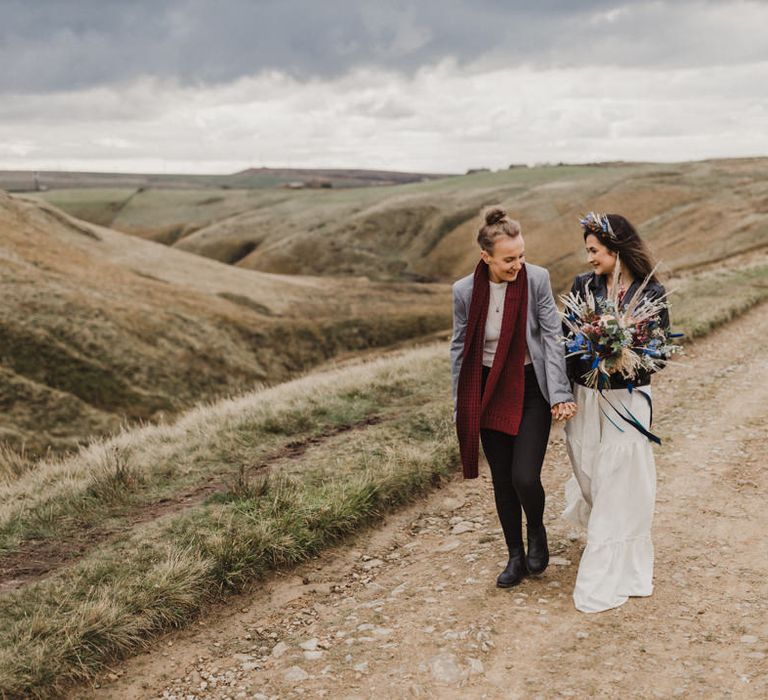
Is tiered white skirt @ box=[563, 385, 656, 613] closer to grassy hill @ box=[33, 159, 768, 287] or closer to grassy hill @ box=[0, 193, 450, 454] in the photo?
grassy hill @ box=[0, 193, 450, 454]

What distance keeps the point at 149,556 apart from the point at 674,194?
50810mm

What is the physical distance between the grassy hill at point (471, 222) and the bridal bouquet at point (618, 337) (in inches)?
1193

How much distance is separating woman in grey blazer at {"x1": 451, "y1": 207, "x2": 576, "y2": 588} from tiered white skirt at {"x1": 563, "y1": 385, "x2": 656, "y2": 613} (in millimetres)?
386

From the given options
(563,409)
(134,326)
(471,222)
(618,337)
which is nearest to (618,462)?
(563,409)

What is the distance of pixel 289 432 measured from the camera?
33.0 feet

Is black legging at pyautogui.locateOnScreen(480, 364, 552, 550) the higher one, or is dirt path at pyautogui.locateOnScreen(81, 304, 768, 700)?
black legging at pyautogui.locateOnScreen(480, 364, 552, 550)

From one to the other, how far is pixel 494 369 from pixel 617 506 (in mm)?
1258

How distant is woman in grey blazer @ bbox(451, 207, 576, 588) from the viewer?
5281 millimetres

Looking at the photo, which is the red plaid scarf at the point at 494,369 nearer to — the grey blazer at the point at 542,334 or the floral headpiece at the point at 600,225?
A: the grey blazer at the point at 542,334

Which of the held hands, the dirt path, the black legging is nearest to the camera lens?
the dirt path

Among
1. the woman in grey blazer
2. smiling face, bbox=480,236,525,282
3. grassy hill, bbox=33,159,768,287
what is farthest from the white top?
grassy hill, bbox=33,159,768,287

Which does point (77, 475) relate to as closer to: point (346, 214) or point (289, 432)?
point (289, 432)

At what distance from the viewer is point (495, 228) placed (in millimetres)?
5137

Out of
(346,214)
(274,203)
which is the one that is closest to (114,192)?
(274,203)
